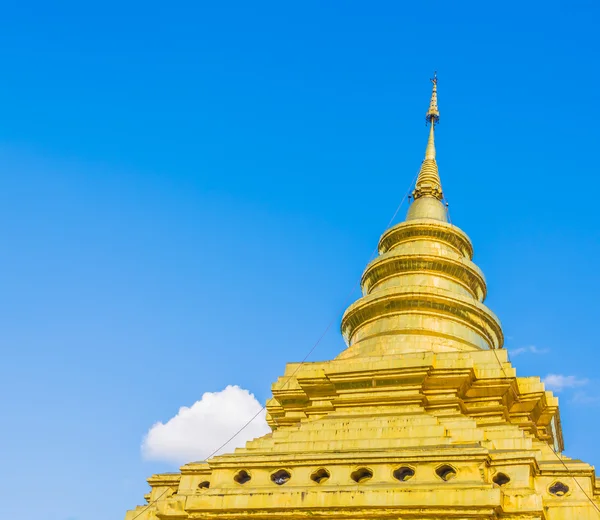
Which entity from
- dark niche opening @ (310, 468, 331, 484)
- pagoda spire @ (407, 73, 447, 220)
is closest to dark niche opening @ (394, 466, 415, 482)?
dark niche opening @ (310, 468, 331, 484)

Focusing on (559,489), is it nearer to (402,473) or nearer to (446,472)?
(446,472)

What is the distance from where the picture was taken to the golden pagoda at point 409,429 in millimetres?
16828

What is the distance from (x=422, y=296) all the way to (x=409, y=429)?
22.5ft

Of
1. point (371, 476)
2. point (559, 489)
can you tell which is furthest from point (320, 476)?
point (559, 489)

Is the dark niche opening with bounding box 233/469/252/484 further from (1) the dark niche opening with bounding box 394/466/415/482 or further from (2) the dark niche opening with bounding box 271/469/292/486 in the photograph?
(1) the dark niche opening with bounding box 394/466/415/482

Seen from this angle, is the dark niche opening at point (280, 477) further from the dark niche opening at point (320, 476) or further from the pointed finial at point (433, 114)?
the pointed finial at point (433, 114)

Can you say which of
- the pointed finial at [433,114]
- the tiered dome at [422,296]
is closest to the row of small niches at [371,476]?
the tiered dome at [422,296]

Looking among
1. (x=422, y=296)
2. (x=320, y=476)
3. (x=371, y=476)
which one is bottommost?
(x=371, y=476)

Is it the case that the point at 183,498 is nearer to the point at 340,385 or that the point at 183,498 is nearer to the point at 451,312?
the point at 340,385

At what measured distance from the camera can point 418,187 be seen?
106 ft

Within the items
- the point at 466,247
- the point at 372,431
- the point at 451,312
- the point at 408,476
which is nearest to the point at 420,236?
the point at 466,247

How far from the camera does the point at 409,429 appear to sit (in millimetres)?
19016

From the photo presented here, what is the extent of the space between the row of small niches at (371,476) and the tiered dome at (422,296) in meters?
6.45

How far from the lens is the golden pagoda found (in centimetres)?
1683
